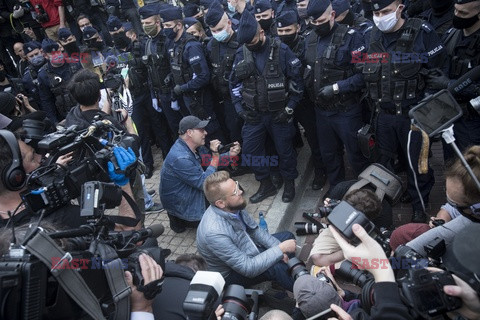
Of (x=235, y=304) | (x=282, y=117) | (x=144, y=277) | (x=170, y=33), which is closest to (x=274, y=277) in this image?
(x=235, y=304)

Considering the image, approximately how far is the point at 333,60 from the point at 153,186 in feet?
12.7

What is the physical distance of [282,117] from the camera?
17.5ft

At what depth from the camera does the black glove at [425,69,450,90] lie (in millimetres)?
4105

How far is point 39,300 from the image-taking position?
1688 mm

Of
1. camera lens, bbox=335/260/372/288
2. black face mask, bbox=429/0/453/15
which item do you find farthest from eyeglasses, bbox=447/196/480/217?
black face mask, bbox=429/0/453/15

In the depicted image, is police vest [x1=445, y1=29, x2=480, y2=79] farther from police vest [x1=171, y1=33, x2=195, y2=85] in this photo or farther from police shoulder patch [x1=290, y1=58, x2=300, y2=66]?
police vest [x1=171, y1=33, x2=195, y2=85]

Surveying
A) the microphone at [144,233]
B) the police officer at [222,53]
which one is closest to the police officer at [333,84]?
the police officer at [222,53]

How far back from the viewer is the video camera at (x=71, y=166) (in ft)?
9.26

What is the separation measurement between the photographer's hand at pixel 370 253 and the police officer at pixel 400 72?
2.27 metres

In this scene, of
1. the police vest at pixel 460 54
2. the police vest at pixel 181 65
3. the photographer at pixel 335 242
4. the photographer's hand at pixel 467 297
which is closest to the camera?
the photographer's hand at pixel 467 297

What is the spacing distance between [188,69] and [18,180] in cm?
400

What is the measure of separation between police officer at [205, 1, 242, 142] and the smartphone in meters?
3.77

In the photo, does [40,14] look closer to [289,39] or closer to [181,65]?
[181,65]

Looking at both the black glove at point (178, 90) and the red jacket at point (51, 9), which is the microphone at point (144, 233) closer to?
the black glove at point (178, 90)
